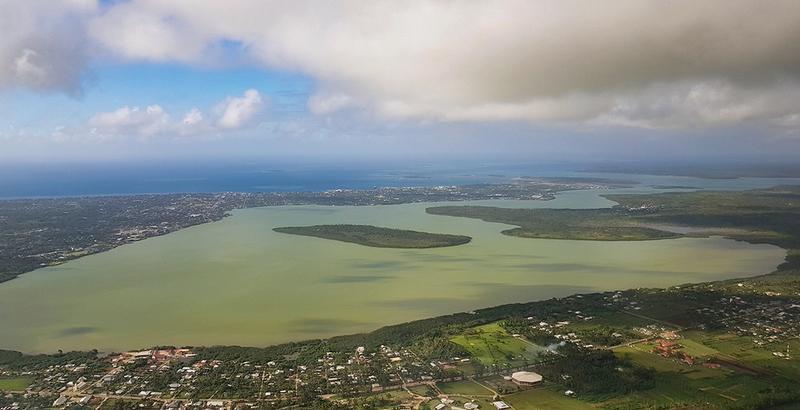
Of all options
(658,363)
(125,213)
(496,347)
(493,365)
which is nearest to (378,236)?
(496,347)

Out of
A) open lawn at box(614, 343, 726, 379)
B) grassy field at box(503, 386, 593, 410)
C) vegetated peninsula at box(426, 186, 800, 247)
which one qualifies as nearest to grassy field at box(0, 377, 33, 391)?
grassy field at box(503, 386, 593, 410)

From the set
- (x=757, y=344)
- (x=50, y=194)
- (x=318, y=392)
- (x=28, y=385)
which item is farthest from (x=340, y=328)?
(x=50, y=194)

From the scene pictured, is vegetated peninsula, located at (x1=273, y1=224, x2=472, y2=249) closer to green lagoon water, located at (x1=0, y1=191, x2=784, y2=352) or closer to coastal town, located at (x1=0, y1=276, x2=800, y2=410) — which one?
green lagoon water, located at (x1=0, y1=191, x2=784, y2=352)

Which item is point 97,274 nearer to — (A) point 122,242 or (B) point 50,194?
(A) point 122,242

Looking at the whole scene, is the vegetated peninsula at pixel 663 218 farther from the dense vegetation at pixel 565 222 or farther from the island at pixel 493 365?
the island at pixel 493 365

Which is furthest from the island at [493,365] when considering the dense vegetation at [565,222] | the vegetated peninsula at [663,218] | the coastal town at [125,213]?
the vegetated peninsula at [663,218]

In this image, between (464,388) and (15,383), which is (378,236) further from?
(15,383)
